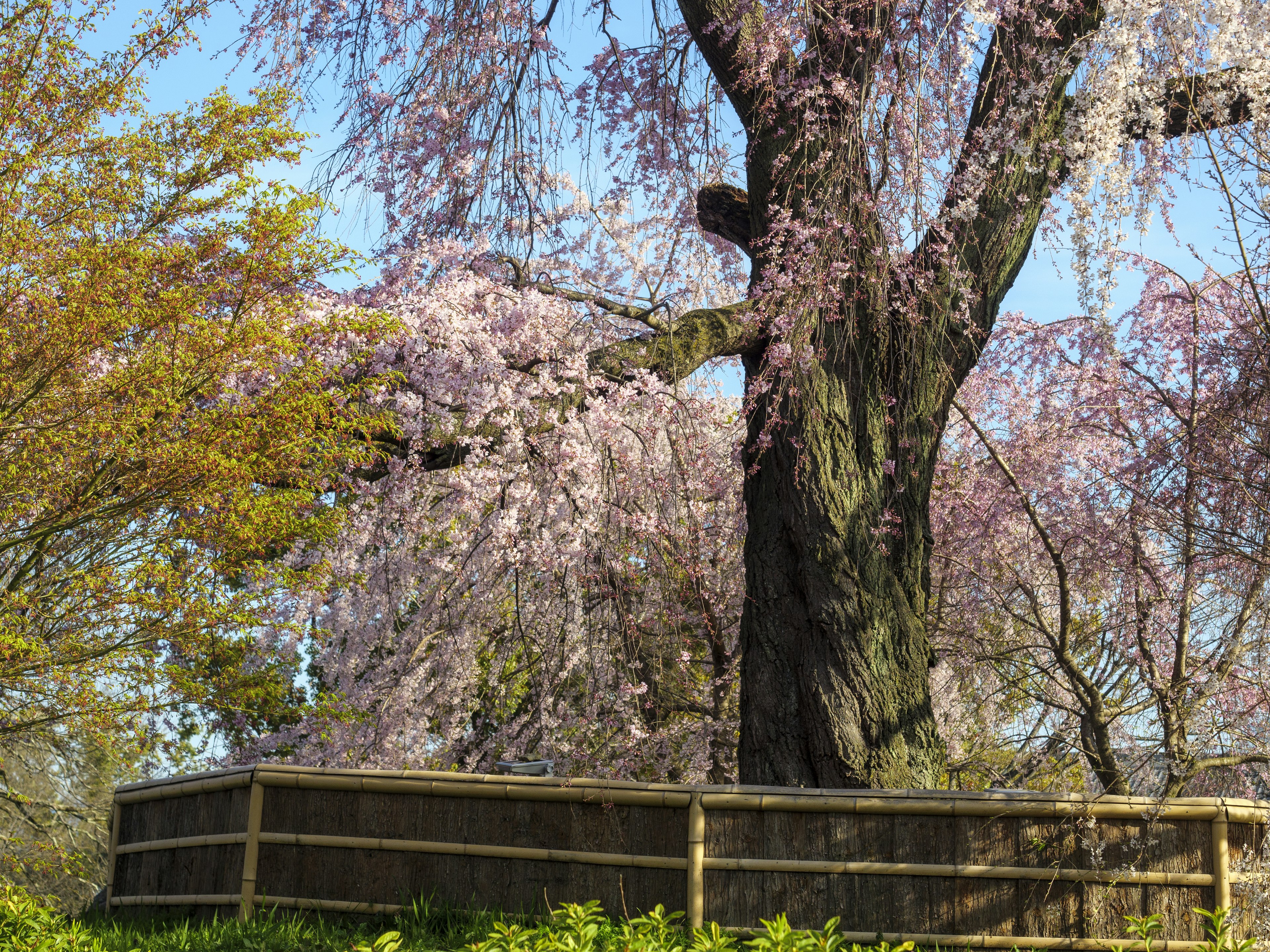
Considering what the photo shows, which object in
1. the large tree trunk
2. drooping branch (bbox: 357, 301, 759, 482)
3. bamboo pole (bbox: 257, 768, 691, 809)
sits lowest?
bamboo pole (bbox: 257, 768, 691, 809)

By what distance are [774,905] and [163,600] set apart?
5863mm

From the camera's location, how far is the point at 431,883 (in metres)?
5.41

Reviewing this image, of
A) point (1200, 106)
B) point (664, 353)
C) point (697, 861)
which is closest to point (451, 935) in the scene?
point (697, 861)

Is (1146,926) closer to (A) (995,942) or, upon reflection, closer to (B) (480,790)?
(A) (995,942)

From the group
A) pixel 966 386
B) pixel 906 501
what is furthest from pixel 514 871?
pixel 966 386

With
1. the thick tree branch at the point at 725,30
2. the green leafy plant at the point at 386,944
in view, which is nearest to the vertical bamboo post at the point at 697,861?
the green leafy plant at the point at 386,944

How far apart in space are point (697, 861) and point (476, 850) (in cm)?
113

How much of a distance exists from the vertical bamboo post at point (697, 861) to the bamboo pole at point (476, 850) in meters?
0.06

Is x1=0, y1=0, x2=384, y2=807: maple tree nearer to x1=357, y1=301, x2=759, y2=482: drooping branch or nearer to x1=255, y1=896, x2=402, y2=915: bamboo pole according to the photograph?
x1=357, y1=301, x2=759, y2=482: drooping branch

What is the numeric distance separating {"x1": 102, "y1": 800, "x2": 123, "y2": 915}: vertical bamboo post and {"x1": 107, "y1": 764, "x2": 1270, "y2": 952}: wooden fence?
183cm

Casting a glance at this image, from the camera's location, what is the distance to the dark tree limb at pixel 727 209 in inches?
289

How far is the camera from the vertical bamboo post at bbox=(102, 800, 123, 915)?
678 cm

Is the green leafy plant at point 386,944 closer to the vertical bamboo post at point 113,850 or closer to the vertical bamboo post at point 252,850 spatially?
the vertical bamboo post at point 252,850

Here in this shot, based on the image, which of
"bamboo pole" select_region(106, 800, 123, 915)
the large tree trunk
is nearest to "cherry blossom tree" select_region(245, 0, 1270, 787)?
the large tree trunk
